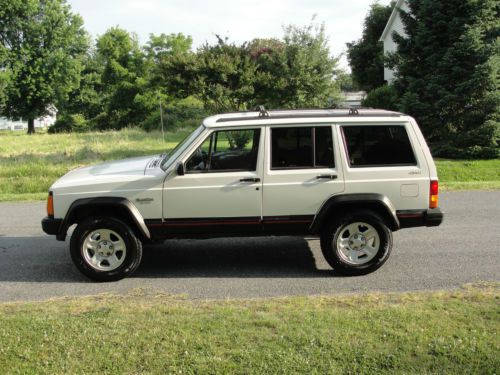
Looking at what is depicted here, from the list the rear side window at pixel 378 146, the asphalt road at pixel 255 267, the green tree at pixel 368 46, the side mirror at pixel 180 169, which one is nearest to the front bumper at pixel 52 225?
the asphalt road at pixel 255 267

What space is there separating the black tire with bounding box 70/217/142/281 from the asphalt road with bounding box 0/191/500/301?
118 millimetres

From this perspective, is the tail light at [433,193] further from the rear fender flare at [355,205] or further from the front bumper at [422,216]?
the rear fender flare at [355,205]

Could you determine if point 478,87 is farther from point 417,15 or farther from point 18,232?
point 18,232

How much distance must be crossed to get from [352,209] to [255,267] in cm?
142

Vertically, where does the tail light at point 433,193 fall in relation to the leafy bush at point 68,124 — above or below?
below

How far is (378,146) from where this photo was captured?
6.13 metres

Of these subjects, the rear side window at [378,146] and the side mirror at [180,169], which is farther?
the rear side window at [378,146]

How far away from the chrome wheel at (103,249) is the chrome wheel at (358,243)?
2.55 meters

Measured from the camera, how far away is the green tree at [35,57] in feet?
197

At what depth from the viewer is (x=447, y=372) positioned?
3.64 meters

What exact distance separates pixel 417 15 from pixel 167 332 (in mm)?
16296

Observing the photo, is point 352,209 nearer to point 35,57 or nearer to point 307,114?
point 307,114

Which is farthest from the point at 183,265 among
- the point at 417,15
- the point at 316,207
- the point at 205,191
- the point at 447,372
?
the point at 417,15

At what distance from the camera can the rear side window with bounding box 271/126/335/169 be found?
6070mm
